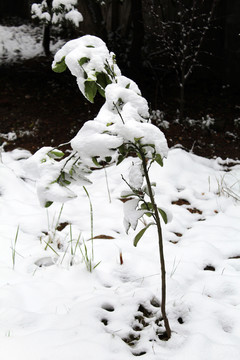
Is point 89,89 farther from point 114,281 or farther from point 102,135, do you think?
point 114,281

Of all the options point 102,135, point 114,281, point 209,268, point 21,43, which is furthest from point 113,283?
point 21,43

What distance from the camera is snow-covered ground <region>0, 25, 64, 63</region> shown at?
7.11 meters

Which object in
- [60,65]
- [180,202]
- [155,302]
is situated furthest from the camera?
[180,202]

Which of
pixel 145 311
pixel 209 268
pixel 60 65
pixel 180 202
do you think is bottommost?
pixel 180 202

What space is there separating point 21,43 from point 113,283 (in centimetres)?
703

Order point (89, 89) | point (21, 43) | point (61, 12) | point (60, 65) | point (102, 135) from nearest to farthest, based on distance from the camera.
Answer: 1. point (102, 135)
2. point (89, 89)
3. point (60, 65)
4. point (61, 12)
5. point (21, 43)

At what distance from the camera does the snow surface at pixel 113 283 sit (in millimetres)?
1480

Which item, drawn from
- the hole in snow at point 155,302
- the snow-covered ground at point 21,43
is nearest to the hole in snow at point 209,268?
the hole in snow at point 155,302

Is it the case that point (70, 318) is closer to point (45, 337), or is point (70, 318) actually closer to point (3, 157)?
point (45, 337)

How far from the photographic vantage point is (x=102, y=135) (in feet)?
3.73

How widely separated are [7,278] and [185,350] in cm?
101

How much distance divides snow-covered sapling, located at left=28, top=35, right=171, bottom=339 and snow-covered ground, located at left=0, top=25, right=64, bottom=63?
20.3 feet

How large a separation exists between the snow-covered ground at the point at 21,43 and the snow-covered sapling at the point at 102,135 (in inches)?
243

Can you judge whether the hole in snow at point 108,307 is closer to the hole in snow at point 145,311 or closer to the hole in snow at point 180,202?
the hole in snow at point 145,311
